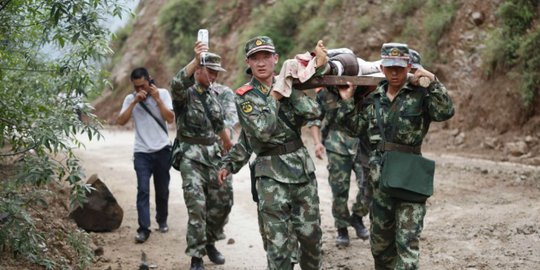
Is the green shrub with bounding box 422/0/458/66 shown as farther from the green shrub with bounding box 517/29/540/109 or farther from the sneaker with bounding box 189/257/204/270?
the sneaker with bounding box 189/257/204/270

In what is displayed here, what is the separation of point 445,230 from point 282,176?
340cm

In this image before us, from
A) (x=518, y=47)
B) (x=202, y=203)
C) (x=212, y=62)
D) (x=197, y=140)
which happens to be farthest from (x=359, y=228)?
(x=518, y=47)

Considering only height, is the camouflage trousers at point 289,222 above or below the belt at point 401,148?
below

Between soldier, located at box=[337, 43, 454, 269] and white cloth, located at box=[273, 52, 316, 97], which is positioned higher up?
white cloth, located at box=[273, 52, 316, 97]

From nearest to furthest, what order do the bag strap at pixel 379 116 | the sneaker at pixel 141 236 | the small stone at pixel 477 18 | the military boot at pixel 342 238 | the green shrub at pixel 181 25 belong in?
the bag strap at pixel 379 116 → the military boot at pixel 342 238 → the sneaker at pixel 141 236 → the small stone at pixel 477 18 → the green shrub at pixel 181 25

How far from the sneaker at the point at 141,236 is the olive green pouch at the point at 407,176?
3.87 meters

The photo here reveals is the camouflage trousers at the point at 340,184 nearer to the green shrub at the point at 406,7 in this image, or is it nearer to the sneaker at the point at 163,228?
the sneaker at the point at 163,228

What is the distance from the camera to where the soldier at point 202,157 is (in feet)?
23.0

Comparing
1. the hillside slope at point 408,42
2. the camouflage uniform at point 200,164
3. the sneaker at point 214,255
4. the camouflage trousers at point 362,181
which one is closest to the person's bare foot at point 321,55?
the camouflage uniform at point 200,164

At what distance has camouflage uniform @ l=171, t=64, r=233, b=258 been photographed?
7.03 meters

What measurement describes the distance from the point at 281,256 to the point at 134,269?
7.34ft

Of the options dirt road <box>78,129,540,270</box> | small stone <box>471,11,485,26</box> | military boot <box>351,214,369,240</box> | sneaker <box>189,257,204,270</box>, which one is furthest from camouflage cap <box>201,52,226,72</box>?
small stone <box>471,11,485,26</box>

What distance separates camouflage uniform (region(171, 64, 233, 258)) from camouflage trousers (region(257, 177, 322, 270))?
141 cm

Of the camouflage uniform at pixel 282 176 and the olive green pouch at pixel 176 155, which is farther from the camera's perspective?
the olive green pouch at pixel 176 155
